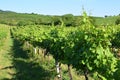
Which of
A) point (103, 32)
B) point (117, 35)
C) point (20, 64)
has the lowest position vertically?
point (20, 64)

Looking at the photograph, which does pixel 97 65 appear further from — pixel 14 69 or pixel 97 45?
pixel 14 69

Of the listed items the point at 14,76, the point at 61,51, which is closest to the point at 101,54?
the point at 61,51

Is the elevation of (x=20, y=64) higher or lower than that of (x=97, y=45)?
lower

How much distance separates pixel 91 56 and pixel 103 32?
54.0 inches

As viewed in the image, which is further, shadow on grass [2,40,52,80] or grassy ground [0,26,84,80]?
grassy ground [0,26,84,80]

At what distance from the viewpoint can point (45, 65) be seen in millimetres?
32719

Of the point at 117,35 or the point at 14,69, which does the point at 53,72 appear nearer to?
the point at 14,69

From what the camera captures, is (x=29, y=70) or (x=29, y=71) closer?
(x=29, y=71)

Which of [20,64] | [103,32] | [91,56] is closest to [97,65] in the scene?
[91,56]

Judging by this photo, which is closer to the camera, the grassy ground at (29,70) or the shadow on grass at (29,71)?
the shadow on grass at (29,71)

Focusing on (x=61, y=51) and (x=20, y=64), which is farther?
(x=20, y=64)

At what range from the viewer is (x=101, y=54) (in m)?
16.2

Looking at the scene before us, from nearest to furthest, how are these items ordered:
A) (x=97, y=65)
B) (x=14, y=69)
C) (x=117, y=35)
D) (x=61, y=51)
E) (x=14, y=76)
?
(x=97, y=65)
(x=61, y=51)
(x=14, y=76)
(x=14, y=69)
(x=117, y=35)

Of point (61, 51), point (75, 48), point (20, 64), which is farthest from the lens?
point (20, 64)
